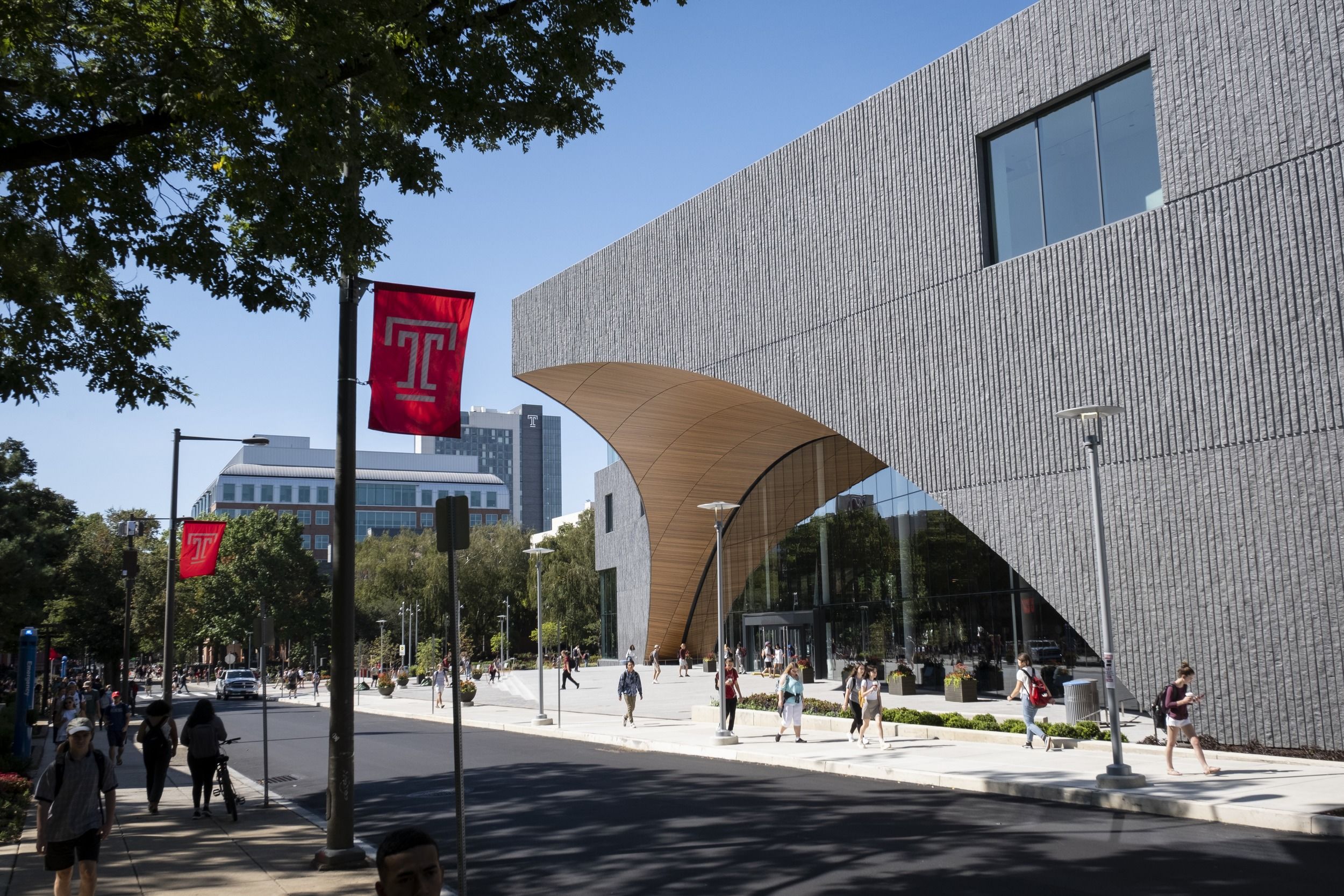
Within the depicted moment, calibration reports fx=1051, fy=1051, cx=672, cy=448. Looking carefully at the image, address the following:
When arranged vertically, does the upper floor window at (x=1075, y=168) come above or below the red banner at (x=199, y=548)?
above

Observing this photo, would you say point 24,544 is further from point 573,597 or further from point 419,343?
point 573,597

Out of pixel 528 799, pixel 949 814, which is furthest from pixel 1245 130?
pixel 528 799

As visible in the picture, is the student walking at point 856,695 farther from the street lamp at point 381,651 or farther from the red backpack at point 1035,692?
the street lamp at point 381,651

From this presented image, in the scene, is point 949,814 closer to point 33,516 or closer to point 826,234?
point 826,234

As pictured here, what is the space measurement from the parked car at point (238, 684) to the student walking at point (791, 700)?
4376 centimetres

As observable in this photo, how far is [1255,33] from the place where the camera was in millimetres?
17688

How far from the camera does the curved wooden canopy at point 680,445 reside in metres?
36.4

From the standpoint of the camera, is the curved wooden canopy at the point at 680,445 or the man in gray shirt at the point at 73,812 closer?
the man in gray shirt at the point at 73,812

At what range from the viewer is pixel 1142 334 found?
63.1 feet

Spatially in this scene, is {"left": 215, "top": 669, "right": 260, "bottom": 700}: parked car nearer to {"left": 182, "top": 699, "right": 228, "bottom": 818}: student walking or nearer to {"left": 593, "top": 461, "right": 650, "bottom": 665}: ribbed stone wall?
{"left": 593, "top": 461, "right": 650, "bottom": 665}: ribbed stone wall

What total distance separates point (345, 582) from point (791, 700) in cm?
1279

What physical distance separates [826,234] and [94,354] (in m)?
18.2

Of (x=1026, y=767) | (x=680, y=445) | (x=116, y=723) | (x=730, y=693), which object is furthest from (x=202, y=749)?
(x=680, y=445)

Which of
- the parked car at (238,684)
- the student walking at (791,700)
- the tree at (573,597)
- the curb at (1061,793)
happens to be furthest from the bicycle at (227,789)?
the tree at (573,597)
